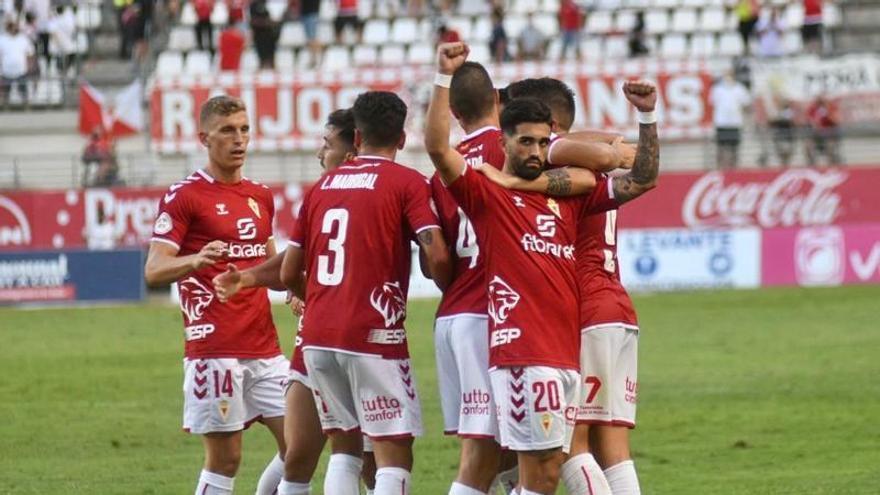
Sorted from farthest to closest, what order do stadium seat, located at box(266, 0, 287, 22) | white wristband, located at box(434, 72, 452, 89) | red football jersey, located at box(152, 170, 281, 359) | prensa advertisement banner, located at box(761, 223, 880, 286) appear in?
stadium seat, located at box(266, 0, 287, 22)
prensa advertisement banner, located at box(761, 223, 880, 286)
red football jersey, located at box(152, 170, 281, 359)
white wristband, located at box(434, 72, 452, 89)

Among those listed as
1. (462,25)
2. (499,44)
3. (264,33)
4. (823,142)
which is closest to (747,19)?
(823,142)

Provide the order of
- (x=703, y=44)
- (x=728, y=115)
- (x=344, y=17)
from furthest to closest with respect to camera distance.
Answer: (x=344, y=17)
(x=703, y=44)
(x=728, y=115)

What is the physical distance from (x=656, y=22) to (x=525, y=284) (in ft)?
105

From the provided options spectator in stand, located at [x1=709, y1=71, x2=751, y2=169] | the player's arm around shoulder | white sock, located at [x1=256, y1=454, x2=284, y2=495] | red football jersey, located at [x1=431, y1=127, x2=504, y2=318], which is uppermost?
spectator in stand, located at [x1=709, y1=71, x2=751, y2=169]

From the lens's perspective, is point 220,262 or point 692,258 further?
point 692,258

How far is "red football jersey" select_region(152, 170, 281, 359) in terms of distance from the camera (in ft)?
36.5

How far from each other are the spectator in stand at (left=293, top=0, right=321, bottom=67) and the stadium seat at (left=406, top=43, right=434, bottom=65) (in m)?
1.91

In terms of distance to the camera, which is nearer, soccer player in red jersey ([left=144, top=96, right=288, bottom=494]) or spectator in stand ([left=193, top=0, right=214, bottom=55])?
soccer player in red jersey ([left=144, top=96, right=288, bottom=494])

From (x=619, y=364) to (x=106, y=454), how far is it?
690 centimetres

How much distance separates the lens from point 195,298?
11227 millimetres

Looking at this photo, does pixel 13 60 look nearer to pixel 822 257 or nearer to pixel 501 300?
pixel 822 257

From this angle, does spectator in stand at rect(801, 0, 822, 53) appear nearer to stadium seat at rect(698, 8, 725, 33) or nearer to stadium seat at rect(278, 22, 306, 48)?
stadium seat at rect(698, 8, 725, 33)

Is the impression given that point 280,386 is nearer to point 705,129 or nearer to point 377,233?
point 377,233

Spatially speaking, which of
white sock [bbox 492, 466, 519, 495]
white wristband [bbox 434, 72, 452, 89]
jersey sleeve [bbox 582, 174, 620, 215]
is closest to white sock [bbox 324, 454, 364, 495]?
white sock [bbox 492, 466, 519, 495]
